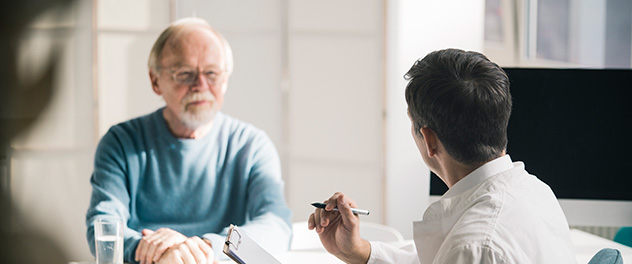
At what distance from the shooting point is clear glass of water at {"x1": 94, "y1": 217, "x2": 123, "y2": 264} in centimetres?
153

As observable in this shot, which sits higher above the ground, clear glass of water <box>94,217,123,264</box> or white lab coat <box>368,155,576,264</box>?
white lab coat <box>368,155,576,264</box>

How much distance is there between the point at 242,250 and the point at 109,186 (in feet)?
3.58

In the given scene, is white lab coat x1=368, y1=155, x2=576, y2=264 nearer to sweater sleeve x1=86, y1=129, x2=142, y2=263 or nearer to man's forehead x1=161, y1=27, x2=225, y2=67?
sweater sleeve x1=86, y1=129, x2=142, y2=263

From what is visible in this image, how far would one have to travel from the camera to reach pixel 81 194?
3.49 meters

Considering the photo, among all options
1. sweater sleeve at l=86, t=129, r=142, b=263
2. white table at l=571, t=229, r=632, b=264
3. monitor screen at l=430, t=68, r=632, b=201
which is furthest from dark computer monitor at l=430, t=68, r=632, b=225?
sweater sleeve at l=86, t=129, r=142, b=263

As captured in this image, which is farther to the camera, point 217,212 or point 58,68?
point 58,68

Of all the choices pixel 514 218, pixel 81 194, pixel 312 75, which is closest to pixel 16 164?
pixel 81 194

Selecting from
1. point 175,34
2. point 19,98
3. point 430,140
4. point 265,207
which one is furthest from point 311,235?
point 19,98

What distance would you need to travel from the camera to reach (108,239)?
1.53m

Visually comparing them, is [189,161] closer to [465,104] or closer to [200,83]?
[200,83]

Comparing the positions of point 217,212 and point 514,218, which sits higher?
point 514,218

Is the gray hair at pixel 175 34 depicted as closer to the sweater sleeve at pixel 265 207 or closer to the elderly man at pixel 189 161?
the elderly man at pixel 189 161

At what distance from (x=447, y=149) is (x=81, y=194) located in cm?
284

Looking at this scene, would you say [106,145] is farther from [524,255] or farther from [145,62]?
[524,255]
